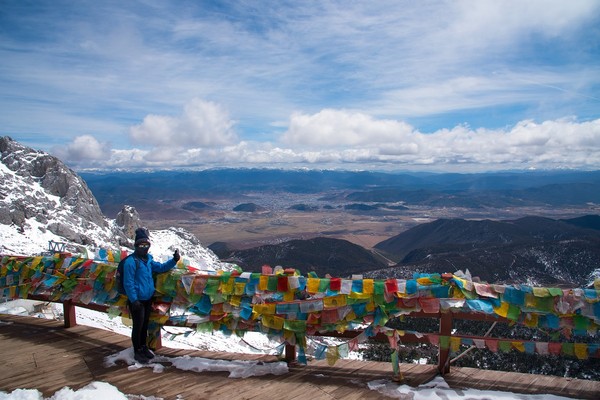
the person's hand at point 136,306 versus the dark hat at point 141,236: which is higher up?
the dark hat at point 141,236

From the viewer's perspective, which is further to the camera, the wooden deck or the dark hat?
the dark hat

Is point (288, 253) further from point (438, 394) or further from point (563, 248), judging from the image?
point (438, 394)

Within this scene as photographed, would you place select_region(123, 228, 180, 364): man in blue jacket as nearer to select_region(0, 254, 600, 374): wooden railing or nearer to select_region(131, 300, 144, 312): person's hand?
select_region(131, 300, 144, 312): person's hand

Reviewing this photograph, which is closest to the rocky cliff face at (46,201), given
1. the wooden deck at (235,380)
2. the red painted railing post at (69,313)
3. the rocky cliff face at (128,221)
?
the rocky cliff face at (128,221)

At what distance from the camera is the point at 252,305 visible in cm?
696

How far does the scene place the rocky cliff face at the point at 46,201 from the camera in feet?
261

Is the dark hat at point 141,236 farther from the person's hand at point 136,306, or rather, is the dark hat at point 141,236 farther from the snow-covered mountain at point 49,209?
the snow-covered mountain at point 49,209

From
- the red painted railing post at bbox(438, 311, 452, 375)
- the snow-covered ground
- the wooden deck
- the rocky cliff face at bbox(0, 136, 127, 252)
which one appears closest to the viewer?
the snow-covered ground

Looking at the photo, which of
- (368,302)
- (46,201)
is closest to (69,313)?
(368,302)

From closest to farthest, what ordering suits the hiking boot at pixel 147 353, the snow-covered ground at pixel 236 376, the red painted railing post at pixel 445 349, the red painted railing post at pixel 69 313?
1. the snow-covered ground at pixel 236 376
2. the red painted railing post at pixel 445 349
3. the hiking boot at pixel 147 353
4. the red painted railing post at pixel 69 313

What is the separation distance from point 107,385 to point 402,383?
432 cm

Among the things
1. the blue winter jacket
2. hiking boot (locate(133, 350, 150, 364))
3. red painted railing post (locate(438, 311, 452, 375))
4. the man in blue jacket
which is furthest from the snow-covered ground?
the blue winter jacket

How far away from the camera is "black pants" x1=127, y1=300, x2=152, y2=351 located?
7242 millimetres

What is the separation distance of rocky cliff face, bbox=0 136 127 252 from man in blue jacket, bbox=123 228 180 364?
3100 inches
